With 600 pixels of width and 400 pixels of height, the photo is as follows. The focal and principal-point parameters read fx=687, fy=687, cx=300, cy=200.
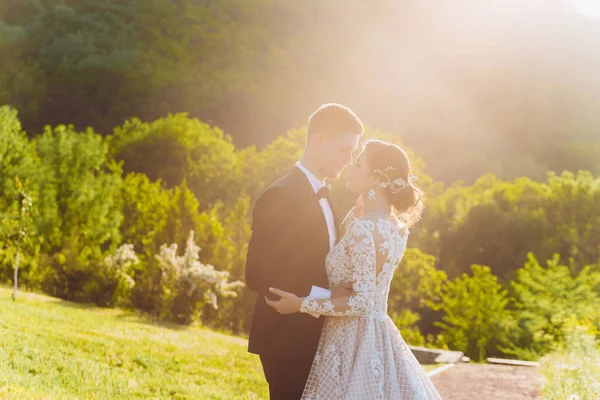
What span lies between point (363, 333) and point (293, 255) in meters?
0.55

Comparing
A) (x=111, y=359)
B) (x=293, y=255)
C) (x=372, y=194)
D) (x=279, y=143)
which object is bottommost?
(x=111, y=359)

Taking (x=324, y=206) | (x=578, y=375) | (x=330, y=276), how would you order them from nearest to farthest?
(x=330, y=276)
(x=324, y=206)
(x=578, y=375)

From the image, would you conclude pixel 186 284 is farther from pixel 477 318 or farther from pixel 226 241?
pixel 477 318

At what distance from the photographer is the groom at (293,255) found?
11.2 ft

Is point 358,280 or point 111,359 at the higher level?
point 358,280

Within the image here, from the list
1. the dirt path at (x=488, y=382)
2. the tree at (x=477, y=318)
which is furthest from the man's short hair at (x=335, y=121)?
the tree at (x=477, y=318)

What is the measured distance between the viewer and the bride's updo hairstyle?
357 centimetres

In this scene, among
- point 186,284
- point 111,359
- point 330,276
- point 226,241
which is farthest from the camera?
point 226,241

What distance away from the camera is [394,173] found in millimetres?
3578

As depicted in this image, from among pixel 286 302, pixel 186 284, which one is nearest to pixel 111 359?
pixel 186 284

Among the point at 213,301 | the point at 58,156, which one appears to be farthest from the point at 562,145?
the point at 213,301

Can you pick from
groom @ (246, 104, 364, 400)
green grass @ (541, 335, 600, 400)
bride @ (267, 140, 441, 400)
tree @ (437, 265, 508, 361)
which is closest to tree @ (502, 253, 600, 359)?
tree @ (437, 265, 508, 361)

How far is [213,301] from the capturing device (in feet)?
48.3

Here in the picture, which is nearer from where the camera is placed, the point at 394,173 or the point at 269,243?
the point at 269,243
